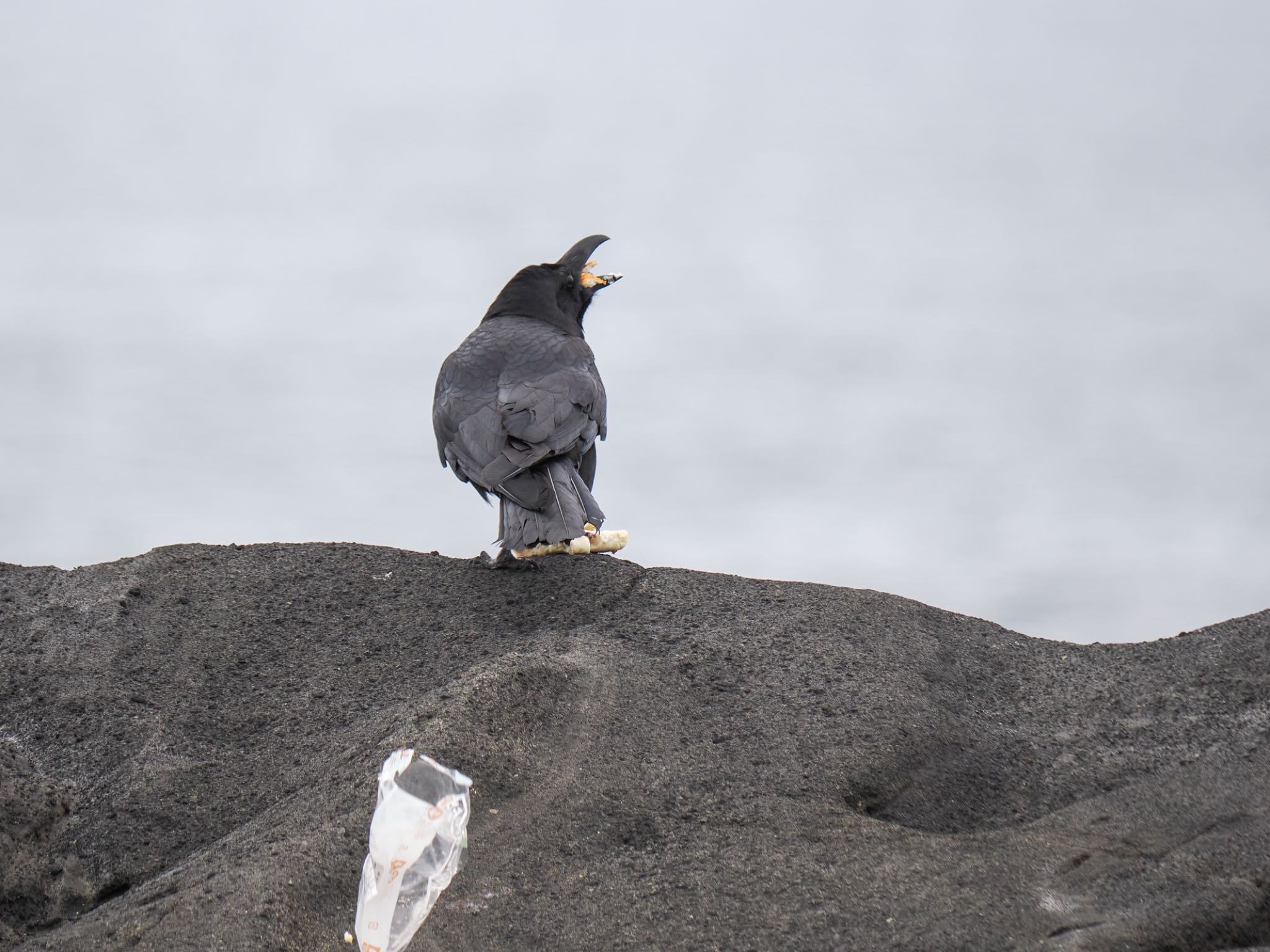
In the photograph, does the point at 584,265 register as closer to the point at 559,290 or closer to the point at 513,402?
the point at 559,290

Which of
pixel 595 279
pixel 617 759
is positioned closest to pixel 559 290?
pixel 595 279

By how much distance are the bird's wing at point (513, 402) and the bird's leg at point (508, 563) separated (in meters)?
0.38

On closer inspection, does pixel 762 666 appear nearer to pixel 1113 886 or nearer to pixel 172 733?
pixel 1113 886

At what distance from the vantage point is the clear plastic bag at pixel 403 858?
285 cm

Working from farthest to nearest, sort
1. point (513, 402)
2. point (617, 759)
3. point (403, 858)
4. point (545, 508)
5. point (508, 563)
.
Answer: point (513, 402), point (508, 563), point (545, 508), point (617, 759), point (403, 858)

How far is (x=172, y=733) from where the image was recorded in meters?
4.88

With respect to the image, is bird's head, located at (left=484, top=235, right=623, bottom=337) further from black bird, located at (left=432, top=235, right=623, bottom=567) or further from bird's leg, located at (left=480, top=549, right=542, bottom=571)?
bird's leg, located at (left=480, top=549, right=542, bottom=571)

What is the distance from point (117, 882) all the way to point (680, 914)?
1.98 m

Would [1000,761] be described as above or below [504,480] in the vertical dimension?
below

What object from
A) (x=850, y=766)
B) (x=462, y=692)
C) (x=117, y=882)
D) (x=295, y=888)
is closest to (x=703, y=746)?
(x=850, y=766)

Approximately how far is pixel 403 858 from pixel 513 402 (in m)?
3.95

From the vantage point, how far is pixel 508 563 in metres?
6.33

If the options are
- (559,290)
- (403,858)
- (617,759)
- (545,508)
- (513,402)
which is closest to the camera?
(403,858)

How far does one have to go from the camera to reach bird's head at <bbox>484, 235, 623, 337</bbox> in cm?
789
